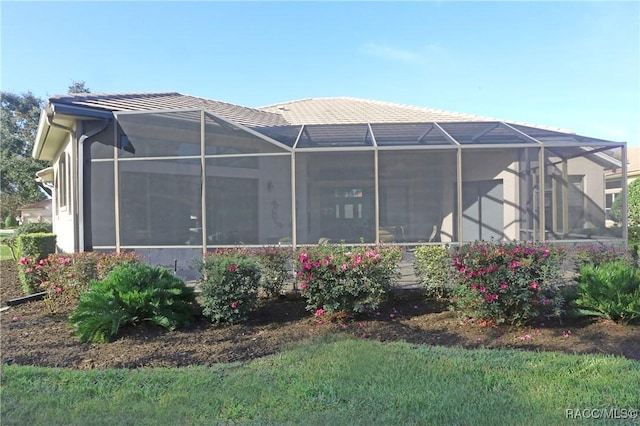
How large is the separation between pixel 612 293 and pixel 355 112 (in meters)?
10.2

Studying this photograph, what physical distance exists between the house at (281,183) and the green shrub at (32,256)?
522 millimetres

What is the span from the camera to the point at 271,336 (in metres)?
5.23

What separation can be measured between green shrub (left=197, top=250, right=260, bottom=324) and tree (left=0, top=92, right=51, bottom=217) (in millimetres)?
26217

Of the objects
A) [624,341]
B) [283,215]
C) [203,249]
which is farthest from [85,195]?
[624,341]

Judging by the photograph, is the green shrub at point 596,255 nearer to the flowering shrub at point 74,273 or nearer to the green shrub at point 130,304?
the green shrub at point 130,304

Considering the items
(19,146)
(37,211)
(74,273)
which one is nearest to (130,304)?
(74,273)

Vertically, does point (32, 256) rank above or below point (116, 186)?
below

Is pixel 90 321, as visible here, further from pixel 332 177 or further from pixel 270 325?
pixel 332 177

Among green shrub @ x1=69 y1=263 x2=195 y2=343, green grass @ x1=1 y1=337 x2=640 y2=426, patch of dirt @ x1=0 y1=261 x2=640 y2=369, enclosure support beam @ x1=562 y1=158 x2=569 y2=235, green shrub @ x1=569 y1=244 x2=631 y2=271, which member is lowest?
patch of dirt @ x1=0 y1=261 x2=640 y2=369

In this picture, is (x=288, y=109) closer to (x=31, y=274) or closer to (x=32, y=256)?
(x=32, y=256)

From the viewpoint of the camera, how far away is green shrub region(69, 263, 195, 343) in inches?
201

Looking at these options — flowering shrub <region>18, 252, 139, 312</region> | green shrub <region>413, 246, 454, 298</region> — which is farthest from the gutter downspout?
green shrub <region>413, 246, 454, 298</region>

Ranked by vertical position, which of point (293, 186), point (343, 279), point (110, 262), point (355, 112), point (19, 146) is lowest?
point (343, 279)

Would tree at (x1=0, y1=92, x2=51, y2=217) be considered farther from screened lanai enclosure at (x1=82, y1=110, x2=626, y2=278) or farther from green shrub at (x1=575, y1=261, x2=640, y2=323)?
green shrub at (x1=575, y1=261, x2=640, y2=323)
